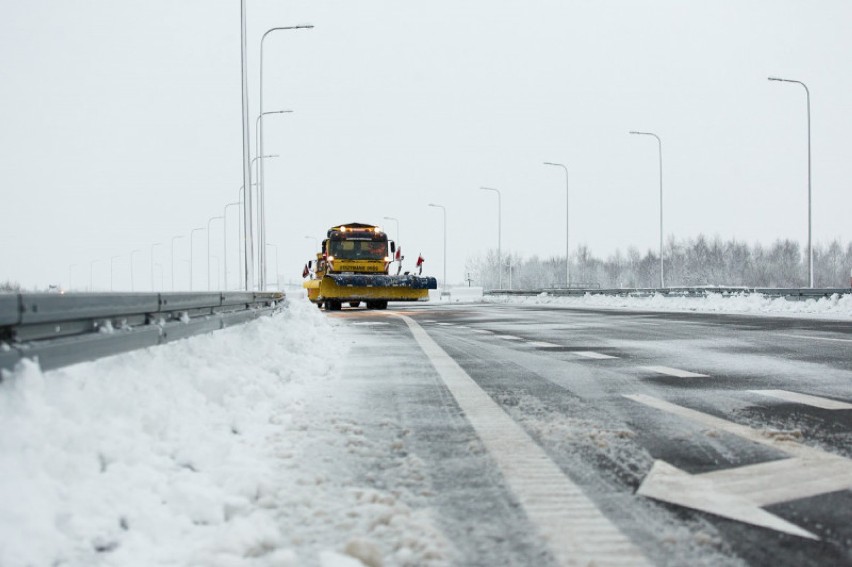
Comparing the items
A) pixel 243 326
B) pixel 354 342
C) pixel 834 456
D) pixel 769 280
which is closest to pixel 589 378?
pixel 834 456

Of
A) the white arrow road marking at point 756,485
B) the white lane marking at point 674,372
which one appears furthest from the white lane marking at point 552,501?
the white lane marking at point 674,372

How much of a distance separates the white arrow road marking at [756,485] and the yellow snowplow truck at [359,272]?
2689 cm

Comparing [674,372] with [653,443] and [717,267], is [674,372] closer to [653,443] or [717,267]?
[653,443]

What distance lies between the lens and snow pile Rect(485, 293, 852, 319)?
2491cm

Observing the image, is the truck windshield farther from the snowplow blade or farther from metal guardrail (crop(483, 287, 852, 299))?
metal guardrail (crop(483, 287, 852, 299))

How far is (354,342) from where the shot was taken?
1400 cm

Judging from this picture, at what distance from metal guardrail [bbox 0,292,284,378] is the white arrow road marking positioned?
280cm

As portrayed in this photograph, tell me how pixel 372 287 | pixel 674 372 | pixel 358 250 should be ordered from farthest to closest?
pixel 358 250 → pixel 372 287 → pixel 674 372

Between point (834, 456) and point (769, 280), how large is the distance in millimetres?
138871

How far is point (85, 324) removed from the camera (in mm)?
4773

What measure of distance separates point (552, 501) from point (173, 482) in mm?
1604

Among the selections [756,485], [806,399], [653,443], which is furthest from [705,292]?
[756,485]

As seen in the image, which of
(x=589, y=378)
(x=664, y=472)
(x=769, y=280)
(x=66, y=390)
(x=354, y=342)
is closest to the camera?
(x=66, y=390)

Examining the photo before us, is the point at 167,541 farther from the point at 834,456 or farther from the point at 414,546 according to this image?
the point at 834,456
